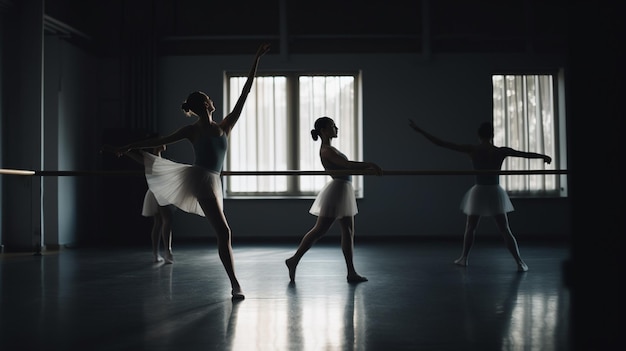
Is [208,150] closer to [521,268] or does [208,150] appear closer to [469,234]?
[469,234]

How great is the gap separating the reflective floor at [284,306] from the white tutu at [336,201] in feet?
1.74

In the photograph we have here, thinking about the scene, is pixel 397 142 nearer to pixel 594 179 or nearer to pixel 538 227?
pixel 538 227

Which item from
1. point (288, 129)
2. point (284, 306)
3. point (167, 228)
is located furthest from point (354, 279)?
point (288, 129)

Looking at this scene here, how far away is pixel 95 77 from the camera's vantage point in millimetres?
9297

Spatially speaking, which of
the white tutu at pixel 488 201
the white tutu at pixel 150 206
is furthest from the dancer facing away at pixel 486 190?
the white tutu at pixel 150 206

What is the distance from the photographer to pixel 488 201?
18.3 ft

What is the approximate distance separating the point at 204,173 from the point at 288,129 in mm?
5393

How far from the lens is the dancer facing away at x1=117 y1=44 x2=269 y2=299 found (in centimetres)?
396

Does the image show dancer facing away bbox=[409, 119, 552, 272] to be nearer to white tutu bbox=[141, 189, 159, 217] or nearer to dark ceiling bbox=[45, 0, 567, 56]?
white tutu bbox=[141, 189, 159, 217]

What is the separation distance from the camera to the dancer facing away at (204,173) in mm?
3961

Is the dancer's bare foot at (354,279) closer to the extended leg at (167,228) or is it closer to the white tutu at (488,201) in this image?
the white tutu at (488,201)

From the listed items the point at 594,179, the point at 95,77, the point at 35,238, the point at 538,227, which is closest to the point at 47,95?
the point at 95,77

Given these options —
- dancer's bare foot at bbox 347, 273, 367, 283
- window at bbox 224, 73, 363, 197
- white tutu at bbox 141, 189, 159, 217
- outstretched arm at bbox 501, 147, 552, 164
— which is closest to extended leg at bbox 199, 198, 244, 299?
dancer's bare foot at bbox 347, 273, 367, 283

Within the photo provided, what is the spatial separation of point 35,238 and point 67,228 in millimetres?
1024
